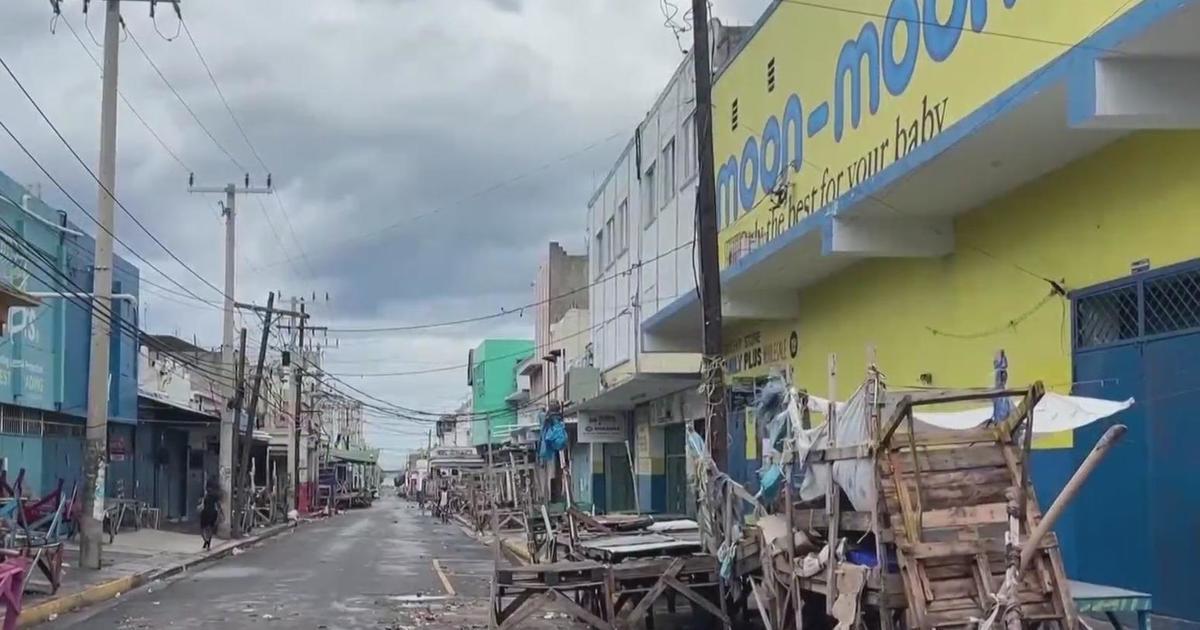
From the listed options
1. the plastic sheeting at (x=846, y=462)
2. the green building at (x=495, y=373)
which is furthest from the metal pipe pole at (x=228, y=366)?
the green building at (x=495, y=373)

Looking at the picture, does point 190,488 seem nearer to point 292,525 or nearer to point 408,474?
point 292,525

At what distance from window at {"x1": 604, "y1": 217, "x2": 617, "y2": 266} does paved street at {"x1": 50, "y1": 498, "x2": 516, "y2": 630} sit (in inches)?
326

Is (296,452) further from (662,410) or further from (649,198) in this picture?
(649,198)

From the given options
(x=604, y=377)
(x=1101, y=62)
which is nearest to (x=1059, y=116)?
(x=1101, y=62)

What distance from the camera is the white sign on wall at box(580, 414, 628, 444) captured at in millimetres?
35844

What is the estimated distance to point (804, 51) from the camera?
1648 cm

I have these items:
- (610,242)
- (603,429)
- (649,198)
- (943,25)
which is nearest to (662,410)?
(610,242)

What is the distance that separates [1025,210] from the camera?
12.5 metres

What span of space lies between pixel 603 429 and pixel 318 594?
1545 centimetres

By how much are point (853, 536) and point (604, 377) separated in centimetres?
2229

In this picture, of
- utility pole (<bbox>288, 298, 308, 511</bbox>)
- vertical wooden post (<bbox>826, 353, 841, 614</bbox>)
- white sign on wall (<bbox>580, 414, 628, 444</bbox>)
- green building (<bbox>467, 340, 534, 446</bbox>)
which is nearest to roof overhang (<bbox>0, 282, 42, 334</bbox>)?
vertical wooden post (<bbox>826, 353, 841, 614</bbox>)

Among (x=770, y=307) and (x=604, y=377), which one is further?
(x=604, y=377)

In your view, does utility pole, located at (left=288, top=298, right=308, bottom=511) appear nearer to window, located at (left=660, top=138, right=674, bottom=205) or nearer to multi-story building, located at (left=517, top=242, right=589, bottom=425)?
multi-story building, located at (left=517, top=242, right=589, bottom=425)

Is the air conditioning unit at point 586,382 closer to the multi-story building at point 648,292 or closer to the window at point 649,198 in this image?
the multi-story building at point 648,292
